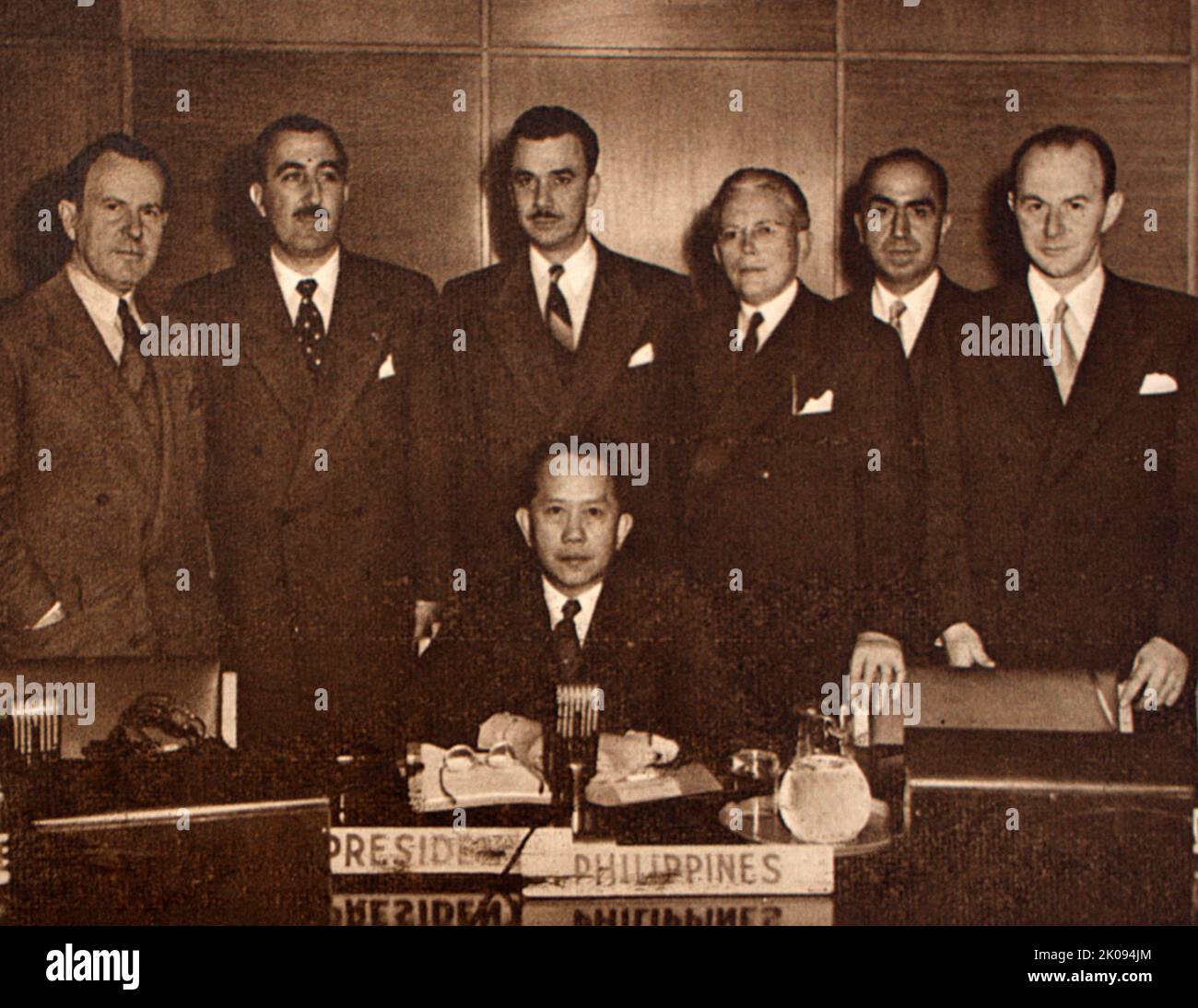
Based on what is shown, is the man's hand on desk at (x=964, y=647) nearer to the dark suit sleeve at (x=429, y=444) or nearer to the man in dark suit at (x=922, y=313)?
the man in dark suit at (x=922, y=313)

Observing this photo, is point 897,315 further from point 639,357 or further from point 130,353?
point 130,353

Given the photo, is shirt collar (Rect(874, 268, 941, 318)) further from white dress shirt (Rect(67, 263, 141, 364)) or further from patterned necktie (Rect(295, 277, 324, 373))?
white dress shirt (Rect(67, 263, 141, 364))

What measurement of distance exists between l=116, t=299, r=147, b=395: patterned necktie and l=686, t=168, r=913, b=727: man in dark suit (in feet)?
3.42

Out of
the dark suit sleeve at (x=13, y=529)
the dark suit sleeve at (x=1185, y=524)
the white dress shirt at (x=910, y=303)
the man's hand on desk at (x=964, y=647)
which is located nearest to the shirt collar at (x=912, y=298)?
the white dress shirt at (x=910, y=303)

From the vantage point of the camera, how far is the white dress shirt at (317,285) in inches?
101

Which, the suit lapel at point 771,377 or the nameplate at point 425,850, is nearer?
the nameplate at point 425,850

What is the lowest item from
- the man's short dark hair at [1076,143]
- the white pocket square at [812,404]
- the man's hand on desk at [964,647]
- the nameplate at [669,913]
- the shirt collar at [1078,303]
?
the nameplate at [669,913]

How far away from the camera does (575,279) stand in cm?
258

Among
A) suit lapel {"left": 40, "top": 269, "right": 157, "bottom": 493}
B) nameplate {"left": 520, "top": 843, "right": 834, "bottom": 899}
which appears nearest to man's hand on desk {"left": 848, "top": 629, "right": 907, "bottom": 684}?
nameplate {"left": 520, "top": 843, "right": 834, "bottom": 899}

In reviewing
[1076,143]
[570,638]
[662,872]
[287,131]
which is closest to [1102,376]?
[1076,143]

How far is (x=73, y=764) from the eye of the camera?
2.46 meters

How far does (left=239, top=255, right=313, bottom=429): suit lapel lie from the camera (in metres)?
2.55

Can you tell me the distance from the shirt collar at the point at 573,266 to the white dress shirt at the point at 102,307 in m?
0.75

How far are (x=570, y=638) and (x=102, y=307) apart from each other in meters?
1.08
